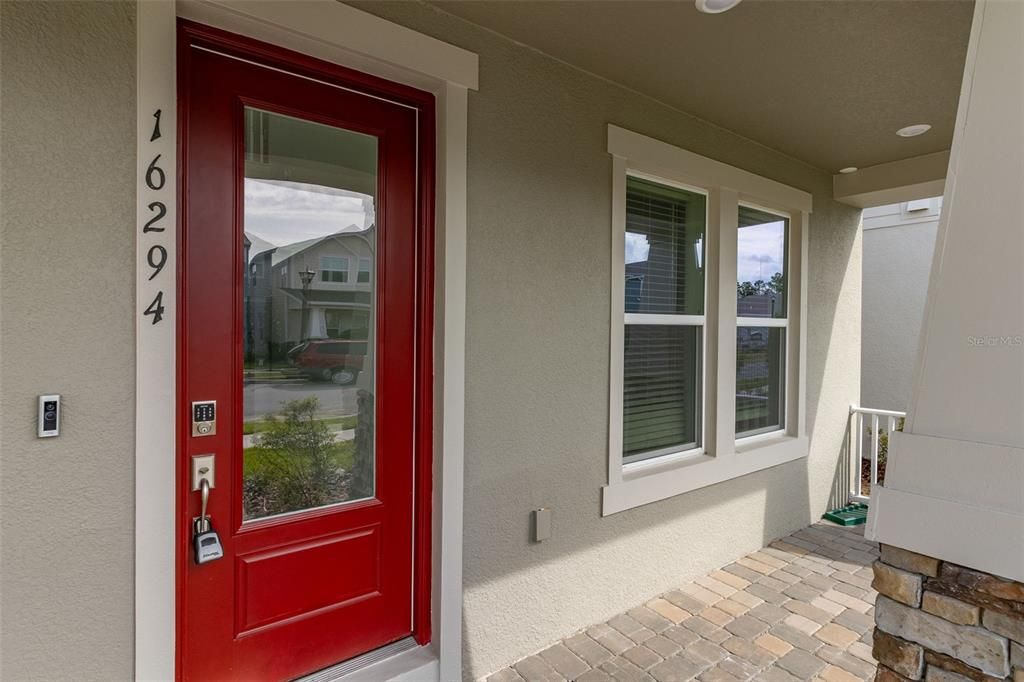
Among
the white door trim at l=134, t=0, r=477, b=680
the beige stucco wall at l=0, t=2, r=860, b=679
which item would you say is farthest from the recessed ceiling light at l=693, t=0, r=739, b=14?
the white door trim at l=134, t=0, r=477, b=680

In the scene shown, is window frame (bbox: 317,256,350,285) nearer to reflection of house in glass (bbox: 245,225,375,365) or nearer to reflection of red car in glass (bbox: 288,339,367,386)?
reflection of house in glass (bbox: 245,225,375,365)

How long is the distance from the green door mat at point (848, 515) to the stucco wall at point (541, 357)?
70.6 inches

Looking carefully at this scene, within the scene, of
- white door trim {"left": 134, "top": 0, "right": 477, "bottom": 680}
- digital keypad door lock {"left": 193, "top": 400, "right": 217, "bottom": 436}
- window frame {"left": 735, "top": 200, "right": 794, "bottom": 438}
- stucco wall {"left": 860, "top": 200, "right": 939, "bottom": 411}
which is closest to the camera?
white door trim {"left": 134, "top": 0, "right": 477, "bottom": 680}

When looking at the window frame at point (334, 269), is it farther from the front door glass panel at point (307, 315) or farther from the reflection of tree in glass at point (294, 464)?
the reflection of tree in glass at point (294, 464)

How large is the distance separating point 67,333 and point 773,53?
278cm

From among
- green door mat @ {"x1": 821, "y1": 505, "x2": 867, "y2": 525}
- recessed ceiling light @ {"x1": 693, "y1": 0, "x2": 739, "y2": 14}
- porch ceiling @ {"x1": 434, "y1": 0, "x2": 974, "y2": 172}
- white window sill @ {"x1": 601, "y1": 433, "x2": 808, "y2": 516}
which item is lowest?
green door mat @ {"x1": 821, "y1": 505, "x2": 867, "y2": 525}

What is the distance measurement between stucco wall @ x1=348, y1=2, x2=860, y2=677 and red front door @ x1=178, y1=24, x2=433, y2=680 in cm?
24

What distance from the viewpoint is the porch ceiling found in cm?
207

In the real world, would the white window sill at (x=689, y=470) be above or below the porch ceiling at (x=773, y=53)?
below

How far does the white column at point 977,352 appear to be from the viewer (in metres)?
1.35

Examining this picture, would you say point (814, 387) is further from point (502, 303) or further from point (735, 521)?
point (502, 303)

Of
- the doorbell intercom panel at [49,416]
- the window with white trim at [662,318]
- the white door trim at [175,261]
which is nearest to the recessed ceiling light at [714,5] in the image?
the white door trim at [175,261]

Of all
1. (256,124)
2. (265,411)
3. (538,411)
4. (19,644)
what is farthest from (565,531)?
(256,124)

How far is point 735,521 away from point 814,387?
1364mm
